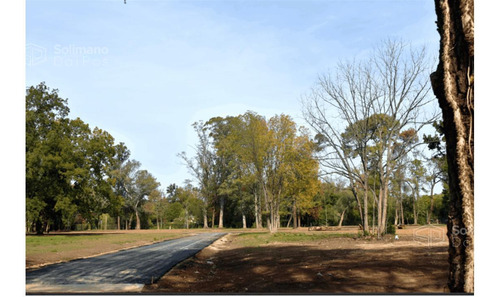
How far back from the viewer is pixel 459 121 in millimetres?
4824

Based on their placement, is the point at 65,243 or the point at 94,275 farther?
the point at 65,243

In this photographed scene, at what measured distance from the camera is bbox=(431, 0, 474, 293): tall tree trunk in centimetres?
474

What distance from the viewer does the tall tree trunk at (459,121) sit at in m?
4.74

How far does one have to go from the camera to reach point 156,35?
1225cm

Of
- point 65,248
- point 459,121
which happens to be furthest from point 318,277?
point 65,248

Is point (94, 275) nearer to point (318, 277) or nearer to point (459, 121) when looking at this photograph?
point (318, 277)

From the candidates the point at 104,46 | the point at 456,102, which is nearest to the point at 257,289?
the point at 456,102

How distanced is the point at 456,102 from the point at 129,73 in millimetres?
11595

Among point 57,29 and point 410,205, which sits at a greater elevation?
point 57,29

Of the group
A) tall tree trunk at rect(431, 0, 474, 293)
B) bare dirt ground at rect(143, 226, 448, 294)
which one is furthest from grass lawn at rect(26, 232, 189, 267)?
tall tree trunk at rect(431, 0, 474, 293)

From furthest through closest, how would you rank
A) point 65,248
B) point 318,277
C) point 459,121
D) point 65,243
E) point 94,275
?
point 65,243, point 65,248, point 94,275, point 318,277, point 459,121

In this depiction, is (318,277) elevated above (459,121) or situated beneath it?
situated beneath

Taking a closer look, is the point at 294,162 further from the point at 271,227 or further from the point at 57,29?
the point at 57,29

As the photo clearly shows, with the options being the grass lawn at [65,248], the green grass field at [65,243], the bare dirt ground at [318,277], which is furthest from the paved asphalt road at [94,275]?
the green grass field at [65,243]
